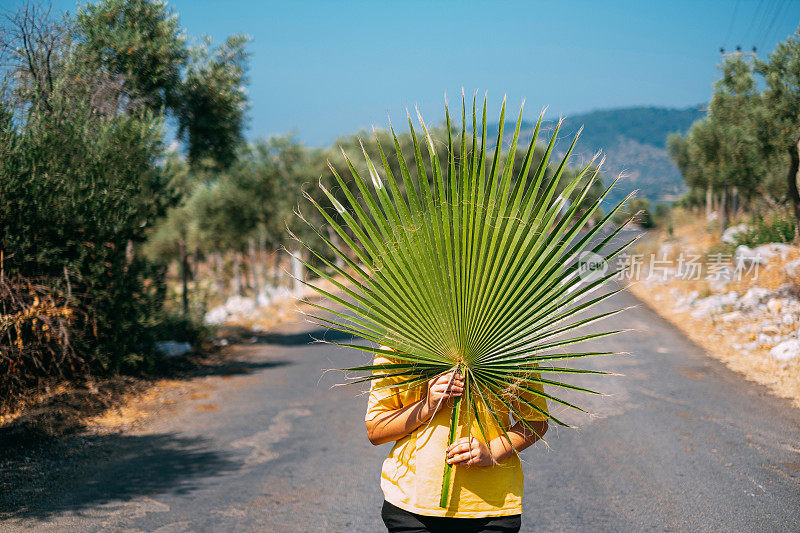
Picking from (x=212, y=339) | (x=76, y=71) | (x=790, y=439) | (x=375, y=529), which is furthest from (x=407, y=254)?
(x=212, y=339)

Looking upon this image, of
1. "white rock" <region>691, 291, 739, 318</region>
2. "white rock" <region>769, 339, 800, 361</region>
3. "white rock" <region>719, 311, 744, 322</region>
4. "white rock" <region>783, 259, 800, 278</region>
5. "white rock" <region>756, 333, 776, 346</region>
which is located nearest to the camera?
"white rock" <region>769, 339, 800, 361</region>

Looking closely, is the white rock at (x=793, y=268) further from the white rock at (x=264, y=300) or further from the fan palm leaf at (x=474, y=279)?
the white rock at (x=264, y=300)

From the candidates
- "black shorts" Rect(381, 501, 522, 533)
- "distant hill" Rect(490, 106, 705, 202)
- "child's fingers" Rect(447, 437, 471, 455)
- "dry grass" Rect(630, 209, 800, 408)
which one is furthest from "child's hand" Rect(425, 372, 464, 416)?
"dry grass" Rect(630, 209, 800, 408)

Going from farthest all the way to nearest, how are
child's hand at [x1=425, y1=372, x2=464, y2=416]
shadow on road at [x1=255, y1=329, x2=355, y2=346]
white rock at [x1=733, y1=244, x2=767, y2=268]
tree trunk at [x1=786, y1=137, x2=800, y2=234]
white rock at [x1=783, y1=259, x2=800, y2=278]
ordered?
white rock at [x1=733, y1=244, x2=767, y2=268], shadow on road at [x1=255, y1=329, x2=355, y2=346], tree trunk at [x1=786, y1=137, x2=800, y2=234], white rock at [x1=783, y1=259, x2=800, y2=278], child's hand at [x1=425, y1=372, x2=464, y2=416]

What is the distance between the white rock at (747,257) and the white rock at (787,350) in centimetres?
589

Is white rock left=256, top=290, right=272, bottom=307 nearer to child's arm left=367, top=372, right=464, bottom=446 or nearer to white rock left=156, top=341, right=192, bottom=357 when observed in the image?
white rock left=156, top=341, right=192, bottom=357

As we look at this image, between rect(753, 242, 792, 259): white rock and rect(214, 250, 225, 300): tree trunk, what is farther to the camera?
rect(214, 250, 225, 300): tree trunk

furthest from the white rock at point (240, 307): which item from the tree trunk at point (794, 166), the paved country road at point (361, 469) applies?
the tree trunk at point (794, 166)

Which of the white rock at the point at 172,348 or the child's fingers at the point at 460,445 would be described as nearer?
the child's fingers at the point at 460,445

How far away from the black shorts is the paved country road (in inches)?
88.6

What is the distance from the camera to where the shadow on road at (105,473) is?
16.4ft

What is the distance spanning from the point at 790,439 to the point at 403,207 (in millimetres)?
5807

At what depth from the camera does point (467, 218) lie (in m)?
2.17

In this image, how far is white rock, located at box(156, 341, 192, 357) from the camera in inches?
439
